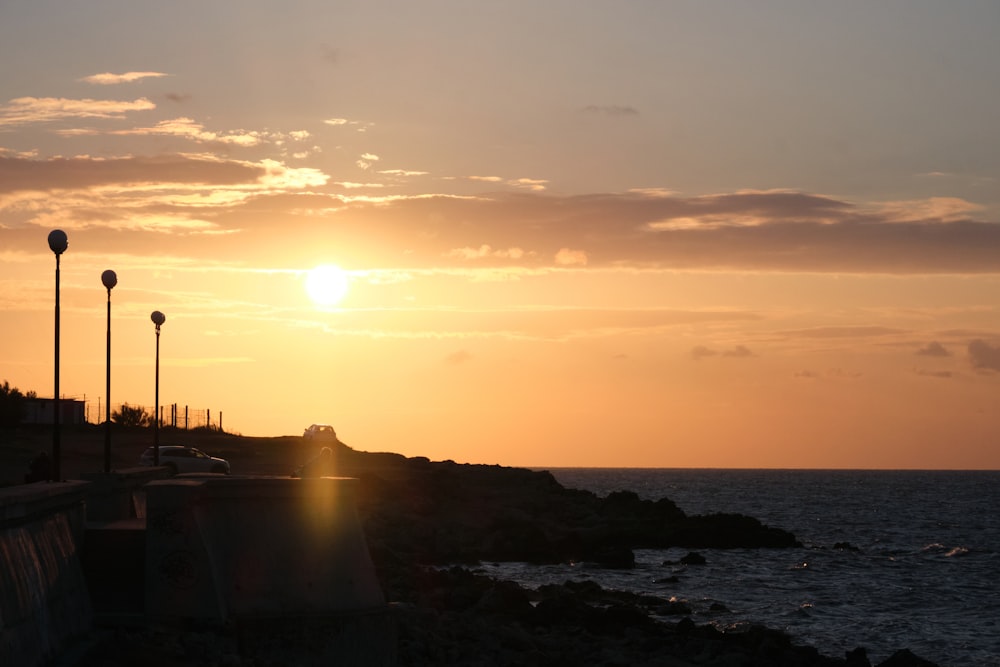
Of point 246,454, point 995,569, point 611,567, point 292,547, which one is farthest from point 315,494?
point 995,569

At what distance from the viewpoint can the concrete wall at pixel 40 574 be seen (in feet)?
56.0

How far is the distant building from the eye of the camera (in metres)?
70.9

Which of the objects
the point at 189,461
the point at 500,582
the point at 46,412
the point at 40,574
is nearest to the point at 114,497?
the point at 40,574

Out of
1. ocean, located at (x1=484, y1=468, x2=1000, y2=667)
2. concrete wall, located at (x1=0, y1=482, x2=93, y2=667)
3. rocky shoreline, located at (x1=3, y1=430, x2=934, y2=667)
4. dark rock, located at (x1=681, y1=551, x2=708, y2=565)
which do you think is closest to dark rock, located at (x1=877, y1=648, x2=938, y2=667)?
rocky shoreline, located at (x1=3, y1=430, x2=934, y2=667)

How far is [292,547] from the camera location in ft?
76.2

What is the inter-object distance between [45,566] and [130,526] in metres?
5.02

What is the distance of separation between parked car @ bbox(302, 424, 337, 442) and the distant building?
41.1 feet

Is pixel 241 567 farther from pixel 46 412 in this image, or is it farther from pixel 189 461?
pixel 46 412

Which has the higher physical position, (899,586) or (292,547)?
(292,547)

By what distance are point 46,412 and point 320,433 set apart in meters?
14.8

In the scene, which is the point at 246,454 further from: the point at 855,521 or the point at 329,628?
the point at 855,521

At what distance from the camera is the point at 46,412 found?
7156 cm

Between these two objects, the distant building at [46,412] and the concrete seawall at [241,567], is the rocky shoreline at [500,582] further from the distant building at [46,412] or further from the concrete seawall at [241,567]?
the distant building at [46,412]

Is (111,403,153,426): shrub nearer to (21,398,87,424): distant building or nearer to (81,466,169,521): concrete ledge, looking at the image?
(21,398,87,424): distant building
